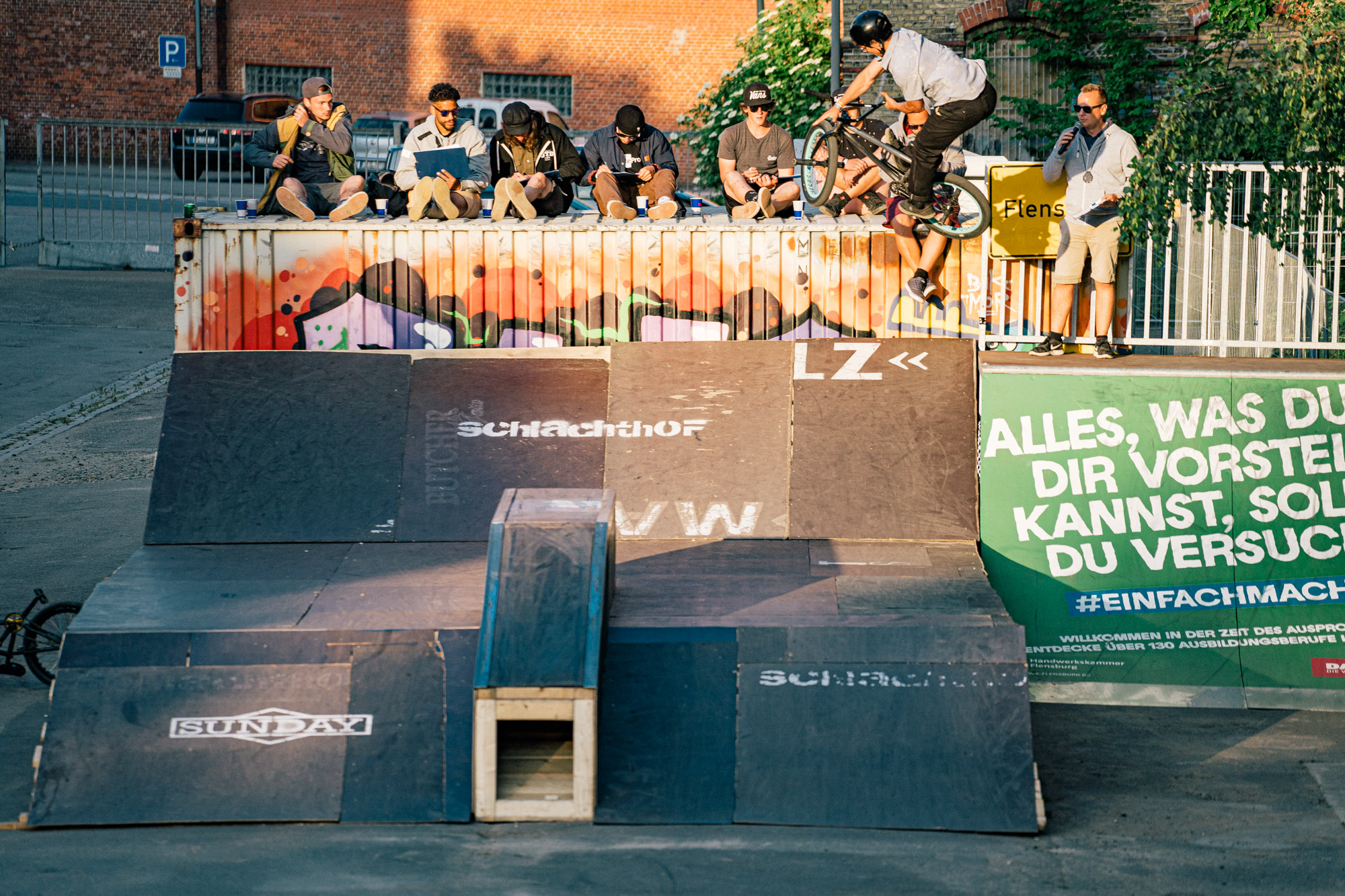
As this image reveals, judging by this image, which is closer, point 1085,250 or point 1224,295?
point 1224,295

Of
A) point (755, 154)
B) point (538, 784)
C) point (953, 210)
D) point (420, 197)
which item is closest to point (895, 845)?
point (538, 784)

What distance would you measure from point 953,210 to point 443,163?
4.56 meters

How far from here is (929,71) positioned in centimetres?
1039

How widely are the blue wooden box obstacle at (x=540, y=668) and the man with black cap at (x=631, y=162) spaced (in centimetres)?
536

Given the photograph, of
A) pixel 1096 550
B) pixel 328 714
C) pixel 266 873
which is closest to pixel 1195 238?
pixel 1096 550

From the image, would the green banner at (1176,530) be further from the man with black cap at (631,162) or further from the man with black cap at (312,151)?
the man with black cap at (312,151)

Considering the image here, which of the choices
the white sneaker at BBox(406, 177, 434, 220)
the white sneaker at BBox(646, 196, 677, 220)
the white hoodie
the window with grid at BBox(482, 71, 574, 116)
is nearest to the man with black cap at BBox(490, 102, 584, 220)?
the white hoodie

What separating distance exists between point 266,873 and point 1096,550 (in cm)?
592

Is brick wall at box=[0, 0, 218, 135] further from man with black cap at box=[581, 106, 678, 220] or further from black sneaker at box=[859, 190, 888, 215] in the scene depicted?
black sneaker at box=[859, 190, 888, 215]

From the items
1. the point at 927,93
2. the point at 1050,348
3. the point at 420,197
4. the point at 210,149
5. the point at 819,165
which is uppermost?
the point at 210,149

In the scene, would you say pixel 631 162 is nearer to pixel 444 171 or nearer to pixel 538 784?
pixel 444 171

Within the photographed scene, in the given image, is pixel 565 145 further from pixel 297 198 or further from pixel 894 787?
pixel 894 787

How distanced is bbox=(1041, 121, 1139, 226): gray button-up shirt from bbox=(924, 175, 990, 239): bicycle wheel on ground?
0.55 meters

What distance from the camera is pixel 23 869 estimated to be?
6672 millimetres
